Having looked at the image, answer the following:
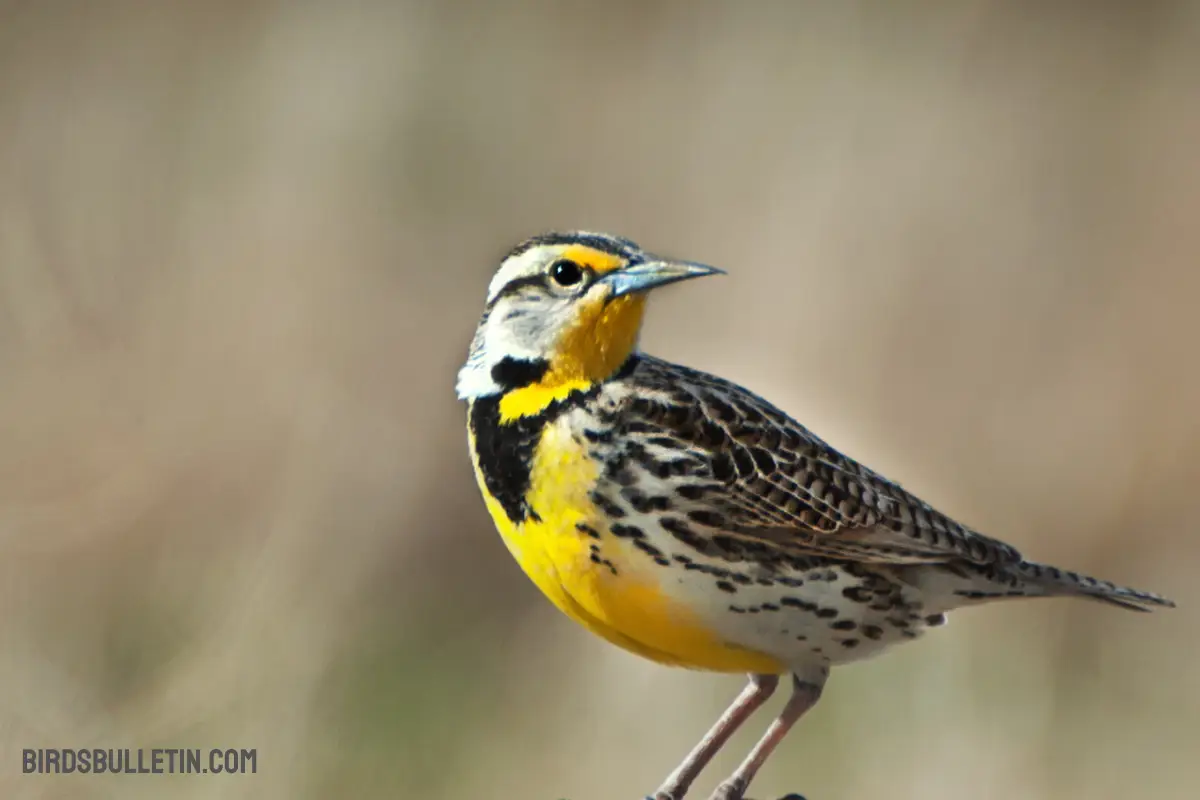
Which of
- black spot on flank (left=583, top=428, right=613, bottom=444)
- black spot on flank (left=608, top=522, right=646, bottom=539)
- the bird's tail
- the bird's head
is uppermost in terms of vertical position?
the bird's head

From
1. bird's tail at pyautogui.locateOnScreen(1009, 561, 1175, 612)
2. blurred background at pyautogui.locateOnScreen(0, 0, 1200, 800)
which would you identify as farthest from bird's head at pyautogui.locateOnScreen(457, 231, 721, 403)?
blurred background at pyautogui.locateOnScreen(0, 0, 1200, 800)

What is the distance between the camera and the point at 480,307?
7012mm

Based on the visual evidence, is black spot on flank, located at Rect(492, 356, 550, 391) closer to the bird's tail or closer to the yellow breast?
the yellow breast

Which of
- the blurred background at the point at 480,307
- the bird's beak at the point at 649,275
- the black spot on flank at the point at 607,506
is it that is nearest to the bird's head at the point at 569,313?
the bird's beak at the point at 649,275

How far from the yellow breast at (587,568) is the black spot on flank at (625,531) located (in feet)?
0.04

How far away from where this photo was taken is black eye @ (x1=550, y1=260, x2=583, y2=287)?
3.23 m

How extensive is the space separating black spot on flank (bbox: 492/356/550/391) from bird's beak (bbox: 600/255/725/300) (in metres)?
0.20

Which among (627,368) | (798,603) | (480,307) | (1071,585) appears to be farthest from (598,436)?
(480,307)

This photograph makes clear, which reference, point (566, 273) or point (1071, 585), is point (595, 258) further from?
point (1071, 585)

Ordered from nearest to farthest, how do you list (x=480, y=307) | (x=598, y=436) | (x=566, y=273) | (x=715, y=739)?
(x=598, y=436) → (x=566, y=273) → (x=715, y=739) → (x=480, y=307)

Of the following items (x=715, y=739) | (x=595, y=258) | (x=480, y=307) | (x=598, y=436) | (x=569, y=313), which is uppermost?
(x=595, y=258)

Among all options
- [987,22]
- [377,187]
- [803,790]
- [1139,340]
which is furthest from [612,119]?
[803,790]

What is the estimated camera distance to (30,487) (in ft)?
20.4

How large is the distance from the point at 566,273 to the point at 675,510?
0.50 m
